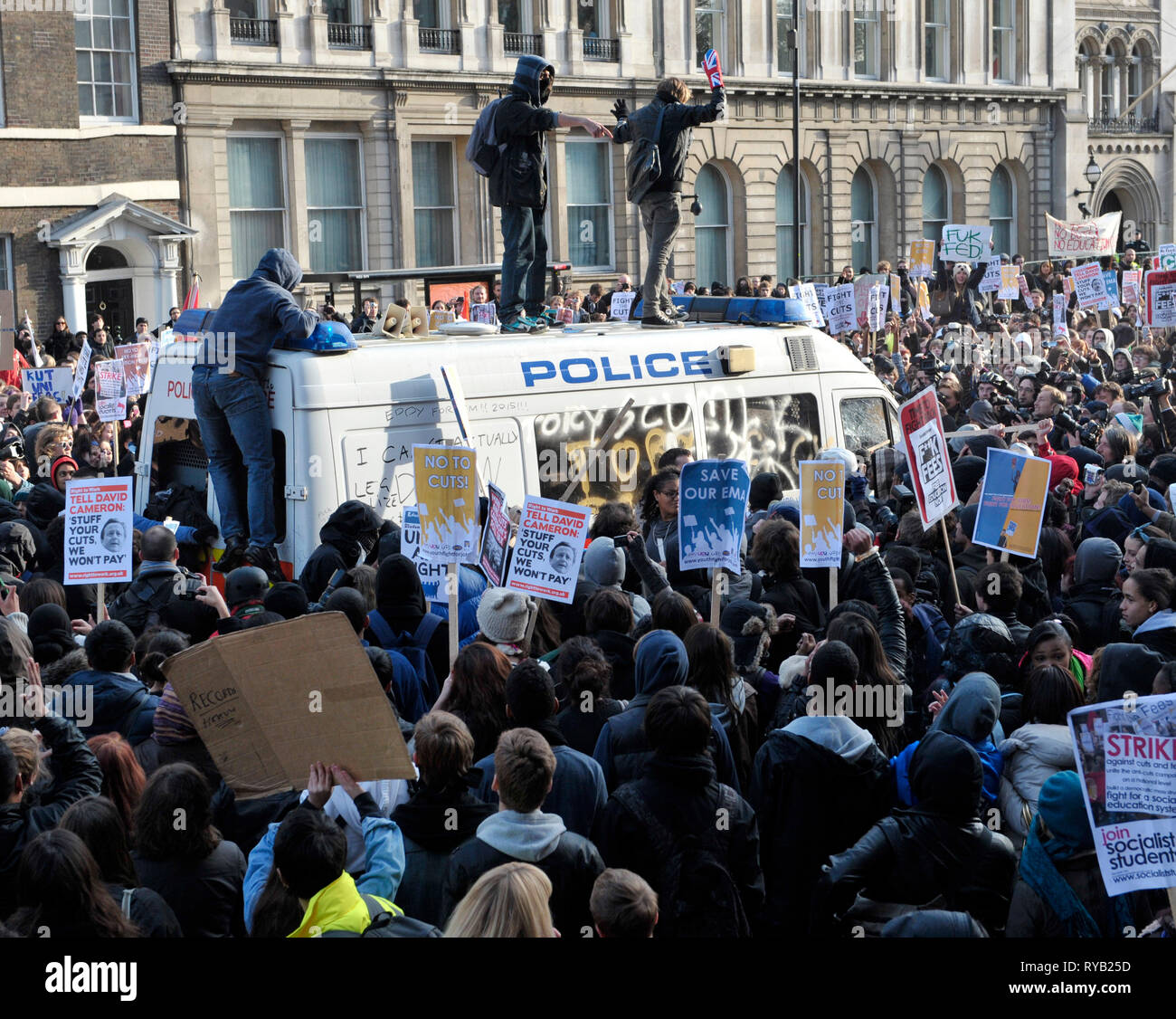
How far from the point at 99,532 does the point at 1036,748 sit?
4.62m

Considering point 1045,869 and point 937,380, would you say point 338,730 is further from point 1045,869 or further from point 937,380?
point 937,380

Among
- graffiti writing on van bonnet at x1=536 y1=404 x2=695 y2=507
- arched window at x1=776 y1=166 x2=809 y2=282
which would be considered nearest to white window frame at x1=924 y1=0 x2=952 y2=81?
arched window at x1=776 y1=166 x2=809 y2=282

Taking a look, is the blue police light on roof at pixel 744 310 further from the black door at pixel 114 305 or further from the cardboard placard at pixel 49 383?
the black door at pixel 114 305

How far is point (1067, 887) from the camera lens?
14.2 feet

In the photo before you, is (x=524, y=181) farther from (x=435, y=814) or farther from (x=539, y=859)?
(x=539, y=859)

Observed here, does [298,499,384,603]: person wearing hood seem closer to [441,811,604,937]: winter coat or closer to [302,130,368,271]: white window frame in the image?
[441,811,604,937]: winter coat

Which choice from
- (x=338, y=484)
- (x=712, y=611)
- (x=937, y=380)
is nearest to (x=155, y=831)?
(x=712, y=611)

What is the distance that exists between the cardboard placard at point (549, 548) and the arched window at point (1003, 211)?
37.7m

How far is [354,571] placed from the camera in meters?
7.23

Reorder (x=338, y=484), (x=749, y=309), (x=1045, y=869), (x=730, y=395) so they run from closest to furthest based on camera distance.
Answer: (x=1045, y=869) < (x=338, y=484) < (x=730, y=395) < (x=749, y=309)

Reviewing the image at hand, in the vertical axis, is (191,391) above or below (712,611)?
above

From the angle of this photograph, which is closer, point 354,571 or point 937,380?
point 354,571

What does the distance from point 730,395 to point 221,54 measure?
20.3 meters

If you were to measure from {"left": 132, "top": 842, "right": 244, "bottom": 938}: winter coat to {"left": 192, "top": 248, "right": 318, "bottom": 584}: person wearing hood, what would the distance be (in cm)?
413
